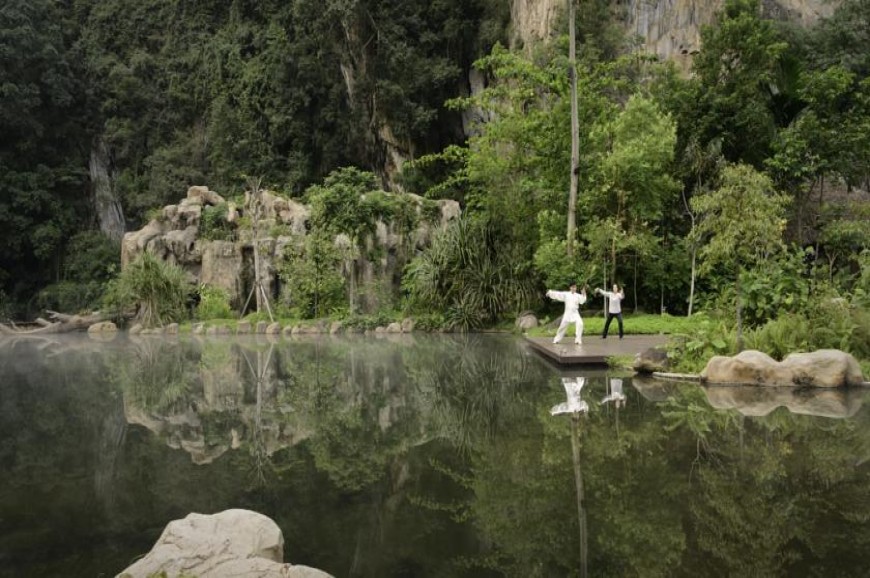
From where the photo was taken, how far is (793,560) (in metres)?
3.84

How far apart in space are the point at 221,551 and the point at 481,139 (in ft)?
59.6

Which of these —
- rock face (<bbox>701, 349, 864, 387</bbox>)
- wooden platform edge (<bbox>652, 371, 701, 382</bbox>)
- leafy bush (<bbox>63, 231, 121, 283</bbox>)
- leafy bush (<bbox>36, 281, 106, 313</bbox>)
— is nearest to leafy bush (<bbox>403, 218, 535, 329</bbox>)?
wooden platform edge (<bbox>652, 371, 701, 382</bbox>)

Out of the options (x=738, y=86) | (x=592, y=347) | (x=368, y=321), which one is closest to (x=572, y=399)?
(x=592, y=347)

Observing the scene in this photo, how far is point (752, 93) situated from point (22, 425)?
19.1 m

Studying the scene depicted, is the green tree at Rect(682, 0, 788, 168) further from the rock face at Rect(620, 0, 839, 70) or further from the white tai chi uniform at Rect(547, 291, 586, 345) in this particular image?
the white tai chi uniform at Rect(547, 291, 586, 345)

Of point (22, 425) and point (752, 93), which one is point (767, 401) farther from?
point (752, 93)

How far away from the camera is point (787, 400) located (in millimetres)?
Answer: 8320

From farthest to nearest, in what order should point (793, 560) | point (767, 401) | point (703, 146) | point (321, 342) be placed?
point (703, 146) → point (321, 342) → point (767, 401) → point (793, 560)

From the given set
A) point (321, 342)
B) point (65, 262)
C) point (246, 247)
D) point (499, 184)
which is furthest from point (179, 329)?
point (65, 262)

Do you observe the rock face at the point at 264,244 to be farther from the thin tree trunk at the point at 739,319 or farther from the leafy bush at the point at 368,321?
the thin tree trunk at the point at 739,319

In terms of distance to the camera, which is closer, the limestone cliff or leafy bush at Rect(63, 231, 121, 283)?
the limestone cliff

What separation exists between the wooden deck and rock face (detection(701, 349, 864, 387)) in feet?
6.87

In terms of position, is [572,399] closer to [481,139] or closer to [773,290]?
[773,290]

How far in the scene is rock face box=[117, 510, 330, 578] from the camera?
3.40 meters
